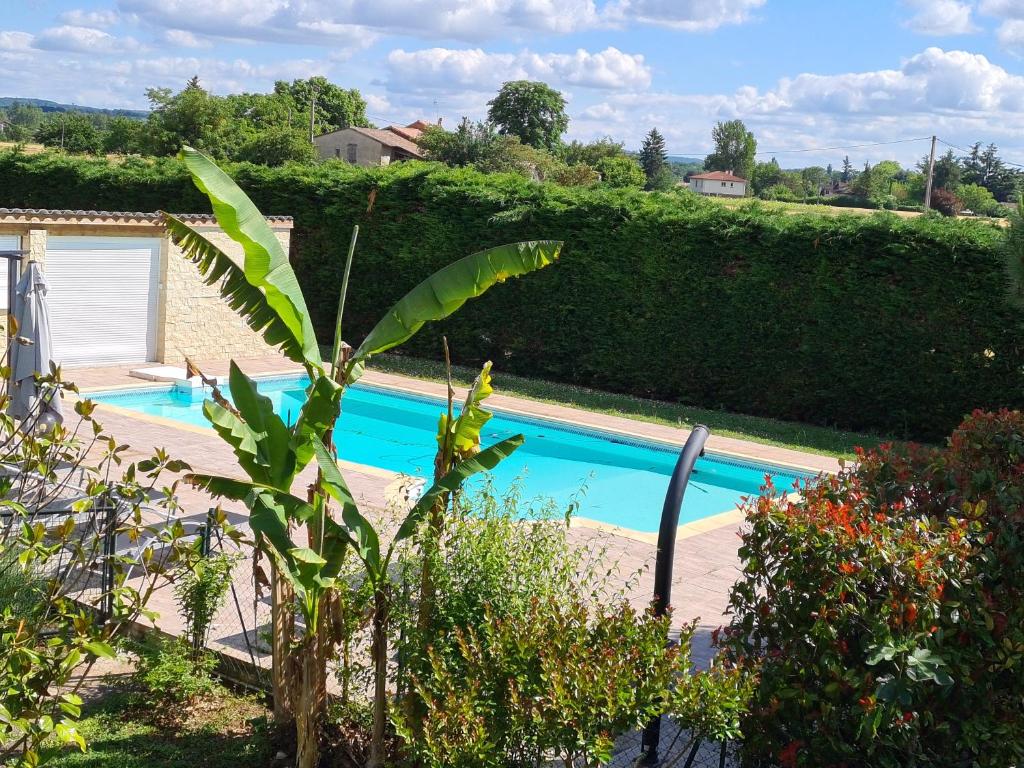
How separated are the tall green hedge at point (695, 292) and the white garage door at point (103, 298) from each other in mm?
4216

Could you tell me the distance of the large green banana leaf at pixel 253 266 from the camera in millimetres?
5445

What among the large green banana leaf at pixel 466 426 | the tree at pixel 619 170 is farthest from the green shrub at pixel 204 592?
the tree at pixel 619 170

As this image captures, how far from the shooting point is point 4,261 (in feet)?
54.5

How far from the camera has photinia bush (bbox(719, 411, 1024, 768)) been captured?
4852 millimetres

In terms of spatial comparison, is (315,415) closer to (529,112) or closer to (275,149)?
(275,149)

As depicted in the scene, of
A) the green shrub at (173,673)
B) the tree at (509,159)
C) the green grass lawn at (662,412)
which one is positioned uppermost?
the tree at (509,159)

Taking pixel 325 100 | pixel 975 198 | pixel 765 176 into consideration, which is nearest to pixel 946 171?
pixel 975 198

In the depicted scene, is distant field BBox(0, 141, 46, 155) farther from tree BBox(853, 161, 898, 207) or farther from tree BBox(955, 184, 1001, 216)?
tree BBox(853, 161, 898, 207)

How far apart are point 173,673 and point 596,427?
35.5ft

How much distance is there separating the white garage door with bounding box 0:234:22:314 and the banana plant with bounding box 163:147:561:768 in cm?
1236

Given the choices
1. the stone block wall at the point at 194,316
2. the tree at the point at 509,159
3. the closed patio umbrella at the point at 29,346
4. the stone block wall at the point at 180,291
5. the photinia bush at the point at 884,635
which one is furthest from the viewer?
the tree at the point at 509,159

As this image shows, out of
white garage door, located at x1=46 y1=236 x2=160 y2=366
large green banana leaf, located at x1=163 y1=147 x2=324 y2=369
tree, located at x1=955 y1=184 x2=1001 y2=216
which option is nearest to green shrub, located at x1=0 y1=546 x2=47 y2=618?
large green banana leaf, located at x1=163 y1=147 x2=324 y2=369

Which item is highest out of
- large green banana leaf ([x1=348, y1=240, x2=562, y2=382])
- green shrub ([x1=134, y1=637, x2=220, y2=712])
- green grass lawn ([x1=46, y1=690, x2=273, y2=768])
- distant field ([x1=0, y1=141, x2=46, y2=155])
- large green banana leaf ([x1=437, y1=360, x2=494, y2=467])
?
distant field ([x1=0, y1=141, x2=46, y2=155])

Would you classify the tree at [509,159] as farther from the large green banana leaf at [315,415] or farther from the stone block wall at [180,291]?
the large green banana leaf at [315,415]
